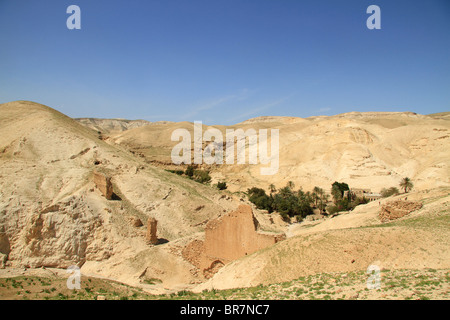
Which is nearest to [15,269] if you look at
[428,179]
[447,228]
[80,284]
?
[80,284]

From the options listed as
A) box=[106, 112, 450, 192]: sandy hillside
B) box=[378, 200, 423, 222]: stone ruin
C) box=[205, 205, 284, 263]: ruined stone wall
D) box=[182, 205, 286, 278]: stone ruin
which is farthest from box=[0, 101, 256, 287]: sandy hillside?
box=[106, 112, 450, 192]: sandy hillside

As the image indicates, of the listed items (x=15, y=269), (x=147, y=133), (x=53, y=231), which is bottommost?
(x=15, y=269)

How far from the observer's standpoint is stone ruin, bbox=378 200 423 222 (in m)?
17.9

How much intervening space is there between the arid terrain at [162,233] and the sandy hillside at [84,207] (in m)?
0.07

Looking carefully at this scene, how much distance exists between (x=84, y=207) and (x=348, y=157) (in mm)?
41462

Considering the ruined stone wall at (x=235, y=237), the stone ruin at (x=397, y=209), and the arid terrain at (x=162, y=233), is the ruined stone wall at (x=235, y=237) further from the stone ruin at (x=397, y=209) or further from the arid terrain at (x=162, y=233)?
the stone ruin at (x=397, y=209)

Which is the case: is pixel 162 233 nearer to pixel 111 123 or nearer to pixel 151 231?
pixel 151 231

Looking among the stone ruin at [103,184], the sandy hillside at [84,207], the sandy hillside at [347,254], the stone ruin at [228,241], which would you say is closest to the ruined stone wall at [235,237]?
the stone ruin at [228,241]

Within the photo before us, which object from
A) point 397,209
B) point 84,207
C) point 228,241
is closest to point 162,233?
point 84,207

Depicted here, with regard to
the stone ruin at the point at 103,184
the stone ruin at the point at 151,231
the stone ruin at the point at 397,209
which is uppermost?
the stone ruin at the point at 103,184

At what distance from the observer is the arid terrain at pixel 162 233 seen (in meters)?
11.2
